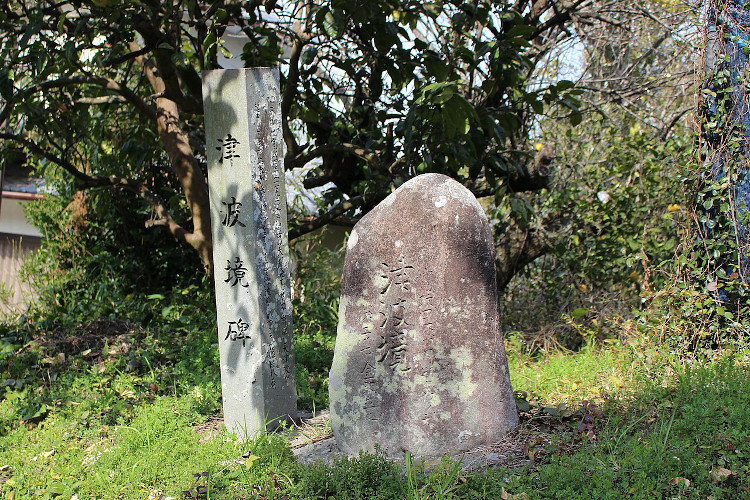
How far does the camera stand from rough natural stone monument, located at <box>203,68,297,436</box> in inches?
171

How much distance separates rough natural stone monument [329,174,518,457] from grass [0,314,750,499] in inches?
9.8

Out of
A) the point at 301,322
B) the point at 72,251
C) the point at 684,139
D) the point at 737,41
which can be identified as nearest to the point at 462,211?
the point at 737,41

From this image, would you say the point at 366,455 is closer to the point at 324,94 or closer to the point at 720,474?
the point at 720,474

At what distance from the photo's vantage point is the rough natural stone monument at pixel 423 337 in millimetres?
3793

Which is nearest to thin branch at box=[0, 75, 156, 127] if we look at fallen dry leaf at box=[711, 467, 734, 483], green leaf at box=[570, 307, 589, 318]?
green leaf at box=[570, 307, 589, 318]

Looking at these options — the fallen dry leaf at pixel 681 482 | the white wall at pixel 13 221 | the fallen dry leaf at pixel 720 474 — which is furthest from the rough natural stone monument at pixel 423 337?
the white wall at pixel 13 221

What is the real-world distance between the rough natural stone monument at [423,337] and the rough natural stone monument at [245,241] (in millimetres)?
623

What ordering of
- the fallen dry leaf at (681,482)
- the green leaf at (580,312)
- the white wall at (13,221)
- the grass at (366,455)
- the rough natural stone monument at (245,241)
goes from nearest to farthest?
1. the fallen dry leaf at (681,482)
2. the grass at (366,455)
3. the rough natural stone monument at (245,241)
4. the green leaf at (580,312)
5. the white wall at (13,221)

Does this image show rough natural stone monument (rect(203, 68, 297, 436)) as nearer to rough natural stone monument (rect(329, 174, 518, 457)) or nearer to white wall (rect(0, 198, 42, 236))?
rough natural stone monument (rect(329, 174, 518, 457))

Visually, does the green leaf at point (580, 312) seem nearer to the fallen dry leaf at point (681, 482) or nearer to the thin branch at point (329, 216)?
the thin branch at point (329, 216)

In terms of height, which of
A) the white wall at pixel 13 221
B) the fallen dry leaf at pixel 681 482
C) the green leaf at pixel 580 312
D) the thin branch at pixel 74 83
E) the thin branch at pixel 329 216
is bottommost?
the fallen dry leaf at pixel 681 482

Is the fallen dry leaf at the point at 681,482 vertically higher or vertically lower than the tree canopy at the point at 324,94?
lower

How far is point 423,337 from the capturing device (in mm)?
3840

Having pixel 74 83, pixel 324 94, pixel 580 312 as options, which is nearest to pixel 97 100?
pixel 74 83
